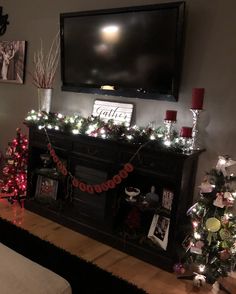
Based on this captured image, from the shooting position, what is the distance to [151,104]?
9.43ft

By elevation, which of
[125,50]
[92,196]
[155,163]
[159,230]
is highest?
[125,50]

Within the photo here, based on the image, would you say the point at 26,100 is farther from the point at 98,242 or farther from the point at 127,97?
the point at 98,242

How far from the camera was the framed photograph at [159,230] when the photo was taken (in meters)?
2.62

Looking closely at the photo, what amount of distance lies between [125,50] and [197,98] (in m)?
0.85

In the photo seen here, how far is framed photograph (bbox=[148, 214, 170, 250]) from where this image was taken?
8.61ft

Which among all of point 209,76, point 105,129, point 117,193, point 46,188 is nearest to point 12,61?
point 46,188

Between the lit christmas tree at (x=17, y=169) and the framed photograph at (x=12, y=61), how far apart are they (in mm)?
822

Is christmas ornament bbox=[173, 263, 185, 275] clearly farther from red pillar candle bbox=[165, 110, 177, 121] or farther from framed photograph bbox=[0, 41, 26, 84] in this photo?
framed photograph bbox=[0, 41, 26, 84]

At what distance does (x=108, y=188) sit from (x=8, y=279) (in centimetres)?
148

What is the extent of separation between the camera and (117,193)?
9.14 feet

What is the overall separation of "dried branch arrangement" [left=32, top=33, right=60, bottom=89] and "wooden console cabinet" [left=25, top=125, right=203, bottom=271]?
23.8 inches

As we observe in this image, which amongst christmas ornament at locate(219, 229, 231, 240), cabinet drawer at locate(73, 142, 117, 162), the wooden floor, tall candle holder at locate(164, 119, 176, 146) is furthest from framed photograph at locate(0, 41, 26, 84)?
christmas ornament at locate(219, 229, 231, 240)

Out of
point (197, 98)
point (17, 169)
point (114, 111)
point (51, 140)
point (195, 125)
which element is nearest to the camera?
point (197, 98)

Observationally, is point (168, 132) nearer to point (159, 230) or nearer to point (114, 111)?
point (114, 111)
